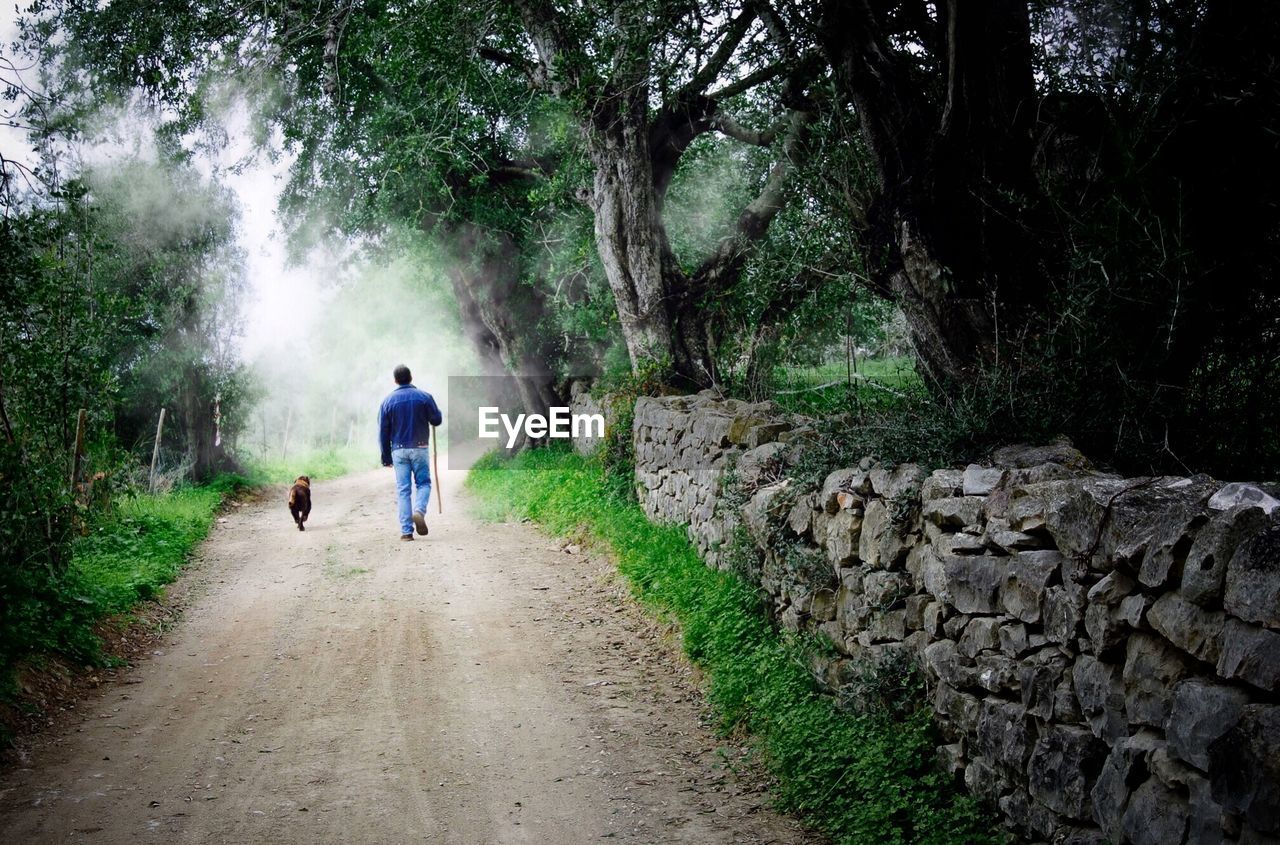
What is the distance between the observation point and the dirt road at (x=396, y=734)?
4.93 metres

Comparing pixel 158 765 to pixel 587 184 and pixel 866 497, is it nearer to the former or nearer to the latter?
pixel 866 497

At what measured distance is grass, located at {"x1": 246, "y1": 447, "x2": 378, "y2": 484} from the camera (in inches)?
901

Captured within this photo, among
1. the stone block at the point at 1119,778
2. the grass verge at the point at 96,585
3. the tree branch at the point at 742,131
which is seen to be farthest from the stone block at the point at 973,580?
the tree branch at the point at 742,131

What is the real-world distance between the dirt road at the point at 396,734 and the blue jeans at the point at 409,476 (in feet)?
8.23

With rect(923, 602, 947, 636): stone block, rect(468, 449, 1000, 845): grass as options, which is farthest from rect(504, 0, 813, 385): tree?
rect(923, 602, 947, 636): stone block

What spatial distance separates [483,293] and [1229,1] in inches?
624

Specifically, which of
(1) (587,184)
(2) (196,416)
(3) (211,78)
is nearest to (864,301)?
(1) (587,184)

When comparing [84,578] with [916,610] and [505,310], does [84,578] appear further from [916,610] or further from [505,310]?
[505,310]

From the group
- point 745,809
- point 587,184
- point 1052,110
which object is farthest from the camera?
point 587,184

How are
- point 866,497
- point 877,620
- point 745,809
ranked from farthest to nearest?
point 866,497 → point 877,620 → point 745,809

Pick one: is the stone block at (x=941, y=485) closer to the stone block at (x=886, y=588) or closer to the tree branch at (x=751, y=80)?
the stone block at (x=886, y=588)

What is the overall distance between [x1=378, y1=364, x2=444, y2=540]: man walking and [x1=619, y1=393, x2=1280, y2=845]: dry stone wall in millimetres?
7381

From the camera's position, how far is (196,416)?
68.0 feet
